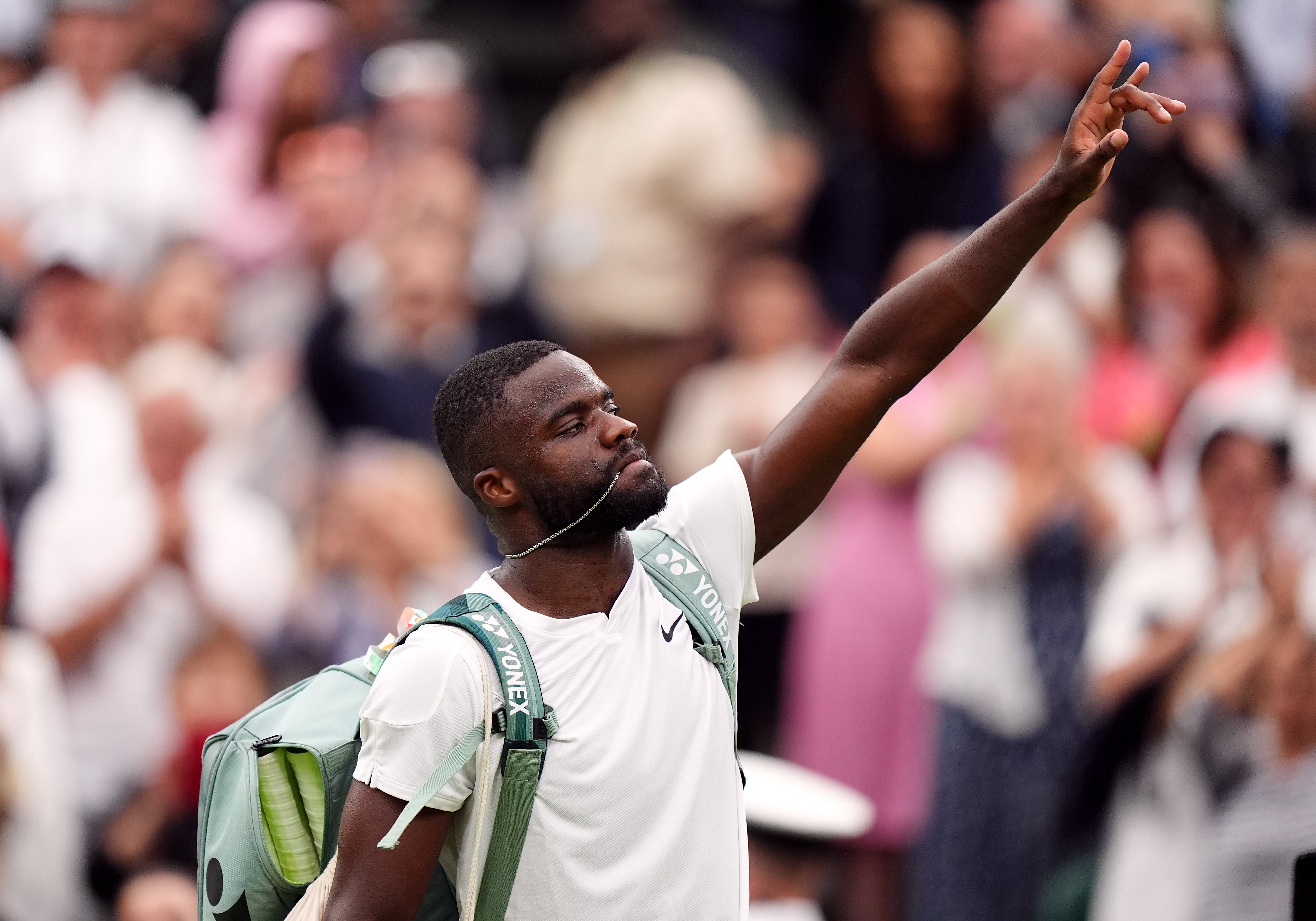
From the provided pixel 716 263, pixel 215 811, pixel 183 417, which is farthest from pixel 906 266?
pixel 215 811

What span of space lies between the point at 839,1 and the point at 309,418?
133 inches

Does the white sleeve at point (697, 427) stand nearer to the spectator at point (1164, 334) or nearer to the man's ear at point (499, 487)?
the spectator at point (1164, 334)

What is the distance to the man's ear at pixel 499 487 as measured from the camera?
3.02 m

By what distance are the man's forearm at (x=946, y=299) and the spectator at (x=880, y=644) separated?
3336mm

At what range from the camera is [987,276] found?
121 inches

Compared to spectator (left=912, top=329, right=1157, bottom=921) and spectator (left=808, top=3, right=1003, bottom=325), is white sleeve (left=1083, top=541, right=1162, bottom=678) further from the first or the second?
spectator (left=808, top=3, right=1003, bottom=325)

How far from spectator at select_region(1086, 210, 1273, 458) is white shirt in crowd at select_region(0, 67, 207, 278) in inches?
164

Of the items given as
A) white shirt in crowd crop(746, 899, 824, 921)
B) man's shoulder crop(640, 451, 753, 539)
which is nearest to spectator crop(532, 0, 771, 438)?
white shirt in crowd crop(746, 899, 824, 921)

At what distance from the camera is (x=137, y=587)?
668 cm

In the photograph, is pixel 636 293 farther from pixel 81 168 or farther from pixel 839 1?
pixel 81 168

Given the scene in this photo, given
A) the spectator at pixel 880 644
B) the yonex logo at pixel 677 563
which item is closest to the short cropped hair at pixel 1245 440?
the spectator at pixel 880 644

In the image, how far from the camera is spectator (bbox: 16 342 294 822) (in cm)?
654

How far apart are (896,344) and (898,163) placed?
4645 millimetres

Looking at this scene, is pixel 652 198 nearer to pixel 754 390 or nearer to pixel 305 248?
Answer: pixel 754 390
